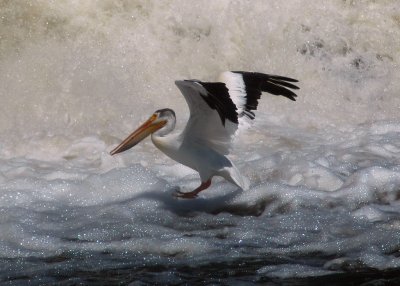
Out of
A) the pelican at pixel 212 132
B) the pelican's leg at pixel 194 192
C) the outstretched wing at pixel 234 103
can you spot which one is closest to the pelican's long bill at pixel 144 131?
the pelican at pixel 212 132

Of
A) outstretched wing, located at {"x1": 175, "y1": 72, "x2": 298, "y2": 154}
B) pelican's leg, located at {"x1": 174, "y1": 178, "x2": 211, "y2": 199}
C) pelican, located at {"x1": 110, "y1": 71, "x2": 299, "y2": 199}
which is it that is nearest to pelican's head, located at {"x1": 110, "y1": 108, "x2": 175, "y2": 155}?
pelican, located at {"x1": 110, "y1": 71, "x2": 299, "y2": 199}

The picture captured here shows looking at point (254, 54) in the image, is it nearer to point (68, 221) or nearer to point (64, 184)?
point (64, 184)

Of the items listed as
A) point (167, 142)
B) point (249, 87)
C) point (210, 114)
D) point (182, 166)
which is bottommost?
point (182, 166)

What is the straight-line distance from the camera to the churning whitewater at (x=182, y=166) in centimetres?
582

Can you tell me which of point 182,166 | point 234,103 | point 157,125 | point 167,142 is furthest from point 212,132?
point 182,166

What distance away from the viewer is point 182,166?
26.5 ft

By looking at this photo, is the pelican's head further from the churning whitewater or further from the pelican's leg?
the pelican's leg

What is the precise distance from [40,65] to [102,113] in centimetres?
88

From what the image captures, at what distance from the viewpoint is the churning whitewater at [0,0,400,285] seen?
229 inches

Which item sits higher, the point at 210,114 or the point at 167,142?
the point at 210,114

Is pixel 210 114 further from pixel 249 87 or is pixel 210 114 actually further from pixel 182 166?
pixel 182 166

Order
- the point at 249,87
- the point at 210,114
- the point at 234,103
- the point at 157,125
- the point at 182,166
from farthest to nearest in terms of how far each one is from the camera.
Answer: the point at 182,166 → the point at 157,125 → the point at 249,87 → the point at 234,103 → the point at 210,114

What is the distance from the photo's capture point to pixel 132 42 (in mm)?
9977

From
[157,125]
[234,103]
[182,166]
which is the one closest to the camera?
[234,103]
